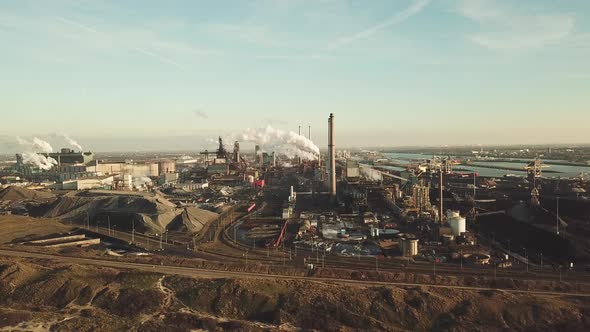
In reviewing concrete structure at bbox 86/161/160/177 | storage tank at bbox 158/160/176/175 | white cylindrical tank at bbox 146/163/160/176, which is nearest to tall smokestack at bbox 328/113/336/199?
concrete structure at bbox 86/161/160/177

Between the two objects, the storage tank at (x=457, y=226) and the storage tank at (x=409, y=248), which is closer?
the storage tank at (x=409, y=248)

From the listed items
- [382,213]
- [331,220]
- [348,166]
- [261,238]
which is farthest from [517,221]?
[348,166]

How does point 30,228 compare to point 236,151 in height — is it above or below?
below

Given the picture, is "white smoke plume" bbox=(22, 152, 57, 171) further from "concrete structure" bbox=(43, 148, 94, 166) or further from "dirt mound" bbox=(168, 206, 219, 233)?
"dirt mound" bbox=(168, 206, 219, 233)

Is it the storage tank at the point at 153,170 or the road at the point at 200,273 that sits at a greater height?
the storage tank at the point at 153,170

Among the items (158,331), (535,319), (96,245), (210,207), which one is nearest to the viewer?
(158,331)

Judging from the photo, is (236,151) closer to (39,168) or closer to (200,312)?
(39,168)

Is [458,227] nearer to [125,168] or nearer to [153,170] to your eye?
[125,168]

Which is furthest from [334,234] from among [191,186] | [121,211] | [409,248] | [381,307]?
[191,186]

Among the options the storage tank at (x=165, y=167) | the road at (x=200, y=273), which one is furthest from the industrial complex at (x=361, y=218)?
the storage tank at (x=165, y=167)

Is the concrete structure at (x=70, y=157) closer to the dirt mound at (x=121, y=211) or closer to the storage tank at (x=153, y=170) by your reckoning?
the storage tank at (x=153, y=170)

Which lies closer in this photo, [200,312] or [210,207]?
[200,312]
